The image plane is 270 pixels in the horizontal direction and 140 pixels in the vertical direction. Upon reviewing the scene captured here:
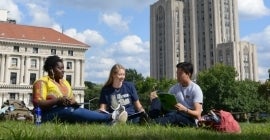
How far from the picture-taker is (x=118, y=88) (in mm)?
7641

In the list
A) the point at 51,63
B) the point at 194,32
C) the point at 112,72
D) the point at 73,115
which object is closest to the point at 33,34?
the point at 194,32

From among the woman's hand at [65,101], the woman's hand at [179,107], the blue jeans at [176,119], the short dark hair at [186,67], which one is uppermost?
the short dark hair at [186,67]

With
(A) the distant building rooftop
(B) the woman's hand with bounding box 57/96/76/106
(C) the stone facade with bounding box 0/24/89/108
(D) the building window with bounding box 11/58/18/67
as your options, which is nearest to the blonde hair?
(B) the woman's hand with bounding box 57/96/76/106

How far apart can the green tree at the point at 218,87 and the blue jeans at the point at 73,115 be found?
58.3 metres

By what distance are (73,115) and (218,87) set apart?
6076 cm

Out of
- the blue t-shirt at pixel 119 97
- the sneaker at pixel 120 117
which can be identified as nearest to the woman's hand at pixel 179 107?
the sneaker at pixel 120 117

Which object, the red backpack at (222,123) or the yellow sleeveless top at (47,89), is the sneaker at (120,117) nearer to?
the yellow sleeveless top at (47,89)

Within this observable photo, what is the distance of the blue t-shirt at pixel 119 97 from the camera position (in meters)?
7.54

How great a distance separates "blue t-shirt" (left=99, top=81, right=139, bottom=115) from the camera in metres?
7.54

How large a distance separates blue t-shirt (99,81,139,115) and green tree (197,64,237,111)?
57128mm

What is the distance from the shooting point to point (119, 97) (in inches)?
298

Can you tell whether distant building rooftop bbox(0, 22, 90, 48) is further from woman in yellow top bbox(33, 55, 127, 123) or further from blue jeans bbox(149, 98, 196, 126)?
blue jeans bbox(149, 98, 196, 126)

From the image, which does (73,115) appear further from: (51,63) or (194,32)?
(194,32)

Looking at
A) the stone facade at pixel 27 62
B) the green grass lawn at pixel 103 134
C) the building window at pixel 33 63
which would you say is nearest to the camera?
the green grass lawn at pixel 103 134
